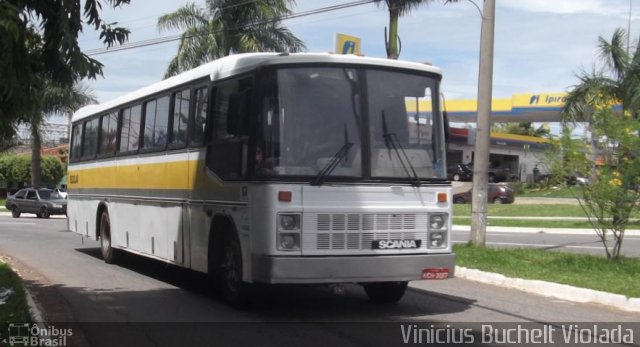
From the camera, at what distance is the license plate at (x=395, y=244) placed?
345 inches

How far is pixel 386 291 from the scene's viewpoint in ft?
33.1

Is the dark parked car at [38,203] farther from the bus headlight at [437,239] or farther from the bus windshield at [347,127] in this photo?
the bus headlight at [437,239]

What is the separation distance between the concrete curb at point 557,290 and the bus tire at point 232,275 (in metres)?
4.68

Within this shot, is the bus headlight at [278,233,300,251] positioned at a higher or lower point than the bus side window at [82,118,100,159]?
lower

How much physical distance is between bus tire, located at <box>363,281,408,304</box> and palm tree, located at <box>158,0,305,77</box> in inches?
779

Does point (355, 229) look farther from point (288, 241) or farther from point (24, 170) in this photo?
point (24, 170)

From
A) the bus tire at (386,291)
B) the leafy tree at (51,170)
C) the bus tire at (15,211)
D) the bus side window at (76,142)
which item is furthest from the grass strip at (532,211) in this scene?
the leafy tree at (51,170)

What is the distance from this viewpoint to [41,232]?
25047mm

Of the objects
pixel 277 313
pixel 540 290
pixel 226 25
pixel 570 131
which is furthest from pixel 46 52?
pixel 226 25

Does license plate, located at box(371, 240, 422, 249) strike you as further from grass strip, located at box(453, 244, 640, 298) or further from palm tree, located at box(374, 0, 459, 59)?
palm tree, located at box(374, 0, 459, 59)

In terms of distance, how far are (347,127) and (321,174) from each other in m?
0.69

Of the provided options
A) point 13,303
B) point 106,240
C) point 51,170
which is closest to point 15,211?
point 51,170

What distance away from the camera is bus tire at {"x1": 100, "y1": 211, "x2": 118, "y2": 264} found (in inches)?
599

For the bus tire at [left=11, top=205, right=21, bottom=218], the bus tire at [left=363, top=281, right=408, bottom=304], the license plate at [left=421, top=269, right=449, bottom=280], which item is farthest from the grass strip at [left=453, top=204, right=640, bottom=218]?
the license plate at [left=421, top=269, right=449, bottom=280]
